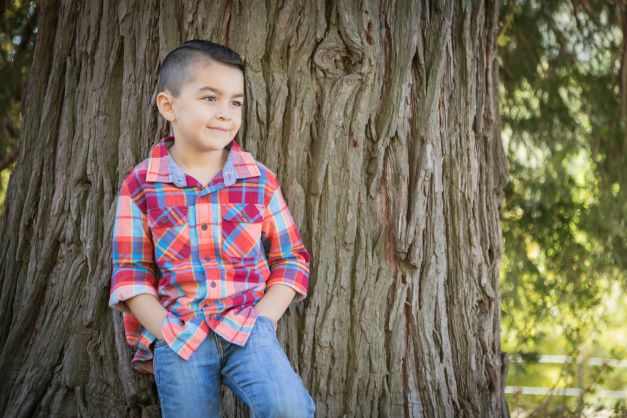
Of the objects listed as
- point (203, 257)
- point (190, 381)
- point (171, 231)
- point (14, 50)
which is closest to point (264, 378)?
point (190, 381)

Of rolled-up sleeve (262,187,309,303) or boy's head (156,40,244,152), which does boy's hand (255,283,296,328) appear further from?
boy's head (156,40,244,152)

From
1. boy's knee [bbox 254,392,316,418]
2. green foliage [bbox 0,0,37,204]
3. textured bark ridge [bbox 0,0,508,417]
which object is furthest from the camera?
green foliage [bbox 0,0,37,204]

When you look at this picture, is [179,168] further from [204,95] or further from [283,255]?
[283,255]

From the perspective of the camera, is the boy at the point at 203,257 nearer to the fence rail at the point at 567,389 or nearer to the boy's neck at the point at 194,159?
the boy's neck at the point at 194,159

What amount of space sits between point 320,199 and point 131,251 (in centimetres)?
87

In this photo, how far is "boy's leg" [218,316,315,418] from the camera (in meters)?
2.66

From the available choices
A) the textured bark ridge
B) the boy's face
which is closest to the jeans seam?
the textured bark ridge

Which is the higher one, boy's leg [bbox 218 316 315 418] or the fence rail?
boy's leg [bbox 218 316 315 418]

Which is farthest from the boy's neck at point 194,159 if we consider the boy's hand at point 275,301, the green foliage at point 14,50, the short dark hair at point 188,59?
the green foliage at point 14,50

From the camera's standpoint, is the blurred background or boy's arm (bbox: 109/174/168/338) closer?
boy's arm (bbox: 109/174/168/338)

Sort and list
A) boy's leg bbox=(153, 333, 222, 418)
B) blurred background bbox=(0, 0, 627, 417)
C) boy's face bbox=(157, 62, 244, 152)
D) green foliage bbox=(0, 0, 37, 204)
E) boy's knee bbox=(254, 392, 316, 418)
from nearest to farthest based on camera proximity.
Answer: boy's knee bbox=(254, 392, 316, 418) < boy's leg bbox=(153, 333, 222, 418) < boy's face bbox=(157, 62, 244, 152) < green foliage bbox=(0, 0, 37, 204) < blurred background bbox=(0, 0, 627, 417)

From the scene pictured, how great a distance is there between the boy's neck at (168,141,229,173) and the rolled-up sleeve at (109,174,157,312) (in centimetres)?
20

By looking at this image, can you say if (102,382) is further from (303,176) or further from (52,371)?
(303,176)

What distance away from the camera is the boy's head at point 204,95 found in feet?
9.49
